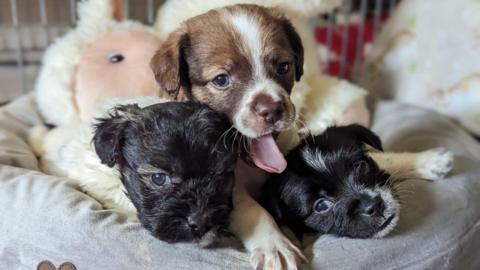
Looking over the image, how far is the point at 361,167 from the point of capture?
1548 mm

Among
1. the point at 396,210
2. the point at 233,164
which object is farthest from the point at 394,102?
the point at 233,164

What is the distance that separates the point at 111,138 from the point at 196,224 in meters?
0.33

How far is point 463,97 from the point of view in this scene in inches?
102

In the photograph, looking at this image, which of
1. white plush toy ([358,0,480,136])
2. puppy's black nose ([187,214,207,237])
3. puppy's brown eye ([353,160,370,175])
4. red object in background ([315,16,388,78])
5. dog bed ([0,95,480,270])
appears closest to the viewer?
puppy's black nose ([187,214,207,237])

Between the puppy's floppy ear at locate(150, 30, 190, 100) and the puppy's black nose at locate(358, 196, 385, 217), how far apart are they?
62 cm

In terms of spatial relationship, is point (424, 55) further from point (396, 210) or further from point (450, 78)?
point (396, 210)

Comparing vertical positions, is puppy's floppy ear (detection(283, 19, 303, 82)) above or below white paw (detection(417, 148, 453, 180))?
above

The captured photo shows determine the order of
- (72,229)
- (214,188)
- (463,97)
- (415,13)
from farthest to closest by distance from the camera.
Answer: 1. (415,13)
2. (463,97)
3. (72,229)
4. (214,188)

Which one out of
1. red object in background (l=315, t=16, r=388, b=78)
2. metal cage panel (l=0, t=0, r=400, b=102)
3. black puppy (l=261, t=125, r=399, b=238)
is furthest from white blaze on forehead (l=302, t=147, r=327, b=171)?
red object in background (l=315, t=16, r=388, b=78)

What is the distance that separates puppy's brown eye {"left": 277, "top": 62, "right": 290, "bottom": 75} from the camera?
1.67 meters

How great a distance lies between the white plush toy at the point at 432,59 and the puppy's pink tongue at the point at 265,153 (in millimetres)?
1358

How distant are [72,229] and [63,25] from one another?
2.07 metres

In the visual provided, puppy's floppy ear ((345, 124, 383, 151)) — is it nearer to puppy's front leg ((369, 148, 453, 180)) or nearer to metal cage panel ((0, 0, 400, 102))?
puppy's front leg ((369, 148, 453, 180))

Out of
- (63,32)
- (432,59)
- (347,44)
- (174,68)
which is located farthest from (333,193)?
(63,32)
